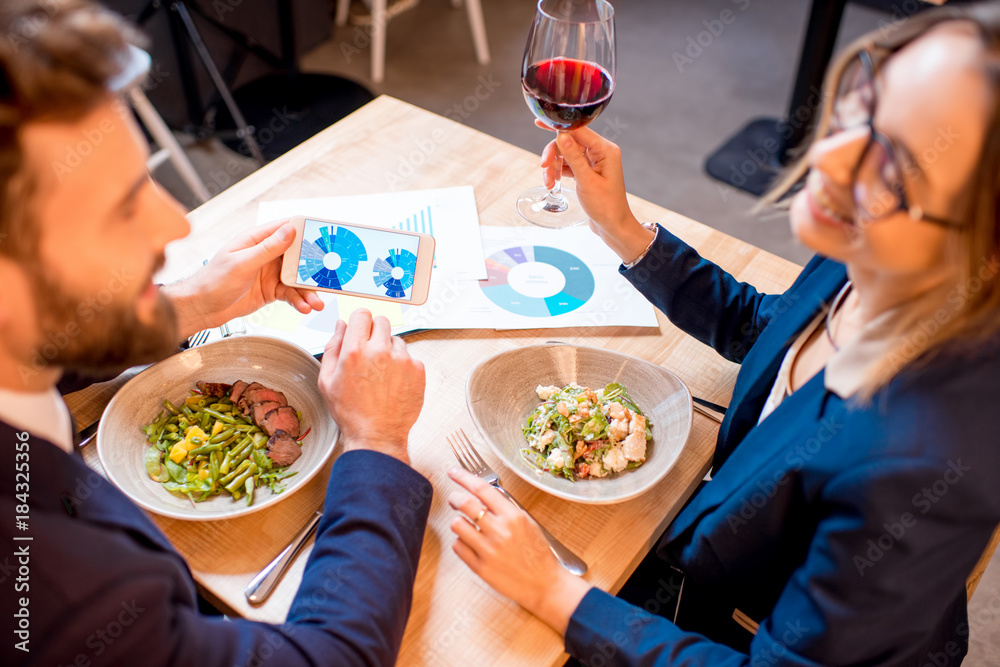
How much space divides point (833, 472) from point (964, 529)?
0.41 ft

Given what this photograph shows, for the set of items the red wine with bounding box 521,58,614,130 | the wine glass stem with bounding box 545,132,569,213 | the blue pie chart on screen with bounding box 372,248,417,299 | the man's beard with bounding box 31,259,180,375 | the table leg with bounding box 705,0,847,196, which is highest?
the red wine with bounding box 521,58,614,130

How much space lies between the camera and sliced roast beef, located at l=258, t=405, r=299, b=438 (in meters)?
0.95

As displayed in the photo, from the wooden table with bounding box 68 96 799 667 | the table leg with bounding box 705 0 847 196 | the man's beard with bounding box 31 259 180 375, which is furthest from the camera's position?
the table leg with bounding box 705 0 847 196

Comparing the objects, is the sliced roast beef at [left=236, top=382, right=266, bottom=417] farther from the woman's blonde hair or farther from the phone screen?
the woman's blonde hair

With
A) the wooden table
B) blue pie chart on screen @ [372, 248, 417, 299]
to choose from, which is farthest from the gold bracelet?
blue pie chart on screen @ [372, 248, 417, 299]

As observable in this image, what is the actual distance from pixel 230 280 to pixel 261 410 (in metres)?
0.23

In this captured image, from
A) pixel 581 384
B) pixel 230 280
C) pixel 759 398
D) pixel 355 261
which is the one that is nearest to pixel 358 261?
pixel 355 261

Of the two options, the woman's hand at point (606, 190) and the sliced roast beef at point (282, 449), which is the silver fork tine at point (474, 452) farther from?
the woman's hand at point (606, 190)

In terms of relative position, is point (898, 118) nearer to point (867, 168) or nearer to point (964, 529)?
point (867, 168)

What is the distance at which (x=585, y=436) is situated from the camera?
3.09 ft

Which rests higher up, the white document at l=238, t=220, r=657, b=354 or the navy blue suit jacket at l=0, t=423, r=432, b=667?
the navy blue suit jacket at l=0, t=423, r=432, b=667

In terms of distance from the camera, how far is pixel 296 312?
1184 mm

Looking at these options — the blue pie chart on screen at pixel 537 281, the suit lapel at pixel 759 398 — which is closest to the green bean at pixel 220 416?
the blue pie chart on screen at pixel 537 281

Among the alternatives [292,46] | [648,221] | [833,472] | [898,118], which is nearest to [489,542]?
[833,472]
